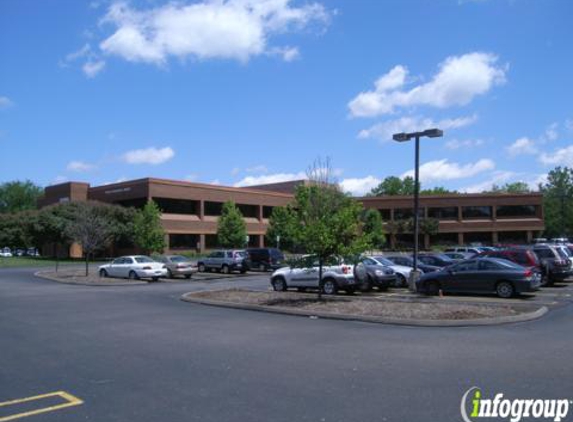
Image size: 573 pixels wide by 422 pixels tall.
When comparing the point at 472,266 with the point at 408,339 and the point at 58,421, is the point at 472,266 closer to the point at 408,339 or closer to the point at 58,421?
the point at 408,339

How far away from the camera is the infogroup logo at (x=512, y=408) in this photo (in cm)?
577

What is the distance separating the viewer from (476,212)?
76.9 m

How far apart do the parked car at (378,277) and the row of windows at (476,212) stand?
5856 cm

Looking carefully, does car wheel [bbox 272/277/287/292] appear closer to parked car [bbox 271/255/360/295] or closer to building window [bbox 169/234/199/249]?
parked car [bbox 271/255/360/295]

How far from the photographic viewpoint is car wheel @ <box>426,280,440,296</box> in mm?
19969

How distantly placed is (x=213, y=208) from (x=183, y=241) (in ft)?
20.3

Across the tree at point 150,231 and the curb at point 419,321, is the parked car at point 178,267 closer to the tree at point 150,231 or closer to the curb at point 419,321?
the tree at point 150,231

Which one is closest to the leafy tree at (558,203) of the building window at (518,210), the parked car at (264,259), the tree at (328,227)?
the building window at (518,210)

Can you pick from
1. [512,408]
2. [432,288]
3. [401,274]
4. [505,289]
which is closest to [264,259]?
[401,274]

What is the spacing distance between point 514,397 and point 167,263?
90.7ft

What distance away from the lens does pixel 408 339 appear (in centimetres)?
1068

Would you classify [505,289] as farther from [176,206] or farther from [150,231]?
[176,206]

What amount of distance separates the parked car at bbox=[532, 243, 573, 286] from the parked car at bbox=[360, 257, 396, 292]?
678 cm

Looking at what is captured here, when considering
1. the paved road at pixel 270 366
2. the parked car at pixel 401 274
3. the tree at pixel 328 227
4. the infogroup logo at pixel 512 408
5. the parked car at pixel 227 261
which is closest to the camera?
the infogroup logo at pixel 512 408
